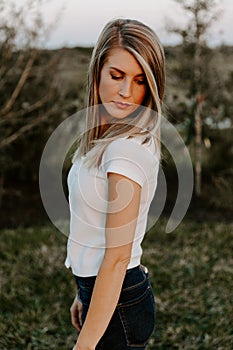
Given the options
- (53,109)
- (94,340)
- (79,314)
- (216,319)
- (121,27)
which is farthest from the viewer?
(53,109)

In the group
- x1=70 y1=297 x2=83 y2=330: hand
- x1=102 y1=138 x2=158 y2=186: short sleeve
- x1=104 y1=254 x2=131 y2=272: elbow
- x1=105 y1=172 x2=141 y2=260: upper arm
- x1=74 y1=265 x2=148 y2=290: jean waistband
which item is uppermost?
x1=102 y1=138 x2=158 y2=186: short sleeve

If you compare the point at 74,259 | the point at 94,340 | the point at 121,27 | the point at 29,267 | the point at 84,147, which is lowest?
the point at 29,267

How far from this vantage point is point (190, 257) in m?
4.64

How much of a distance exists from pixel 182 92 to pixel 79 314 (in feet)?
17.4

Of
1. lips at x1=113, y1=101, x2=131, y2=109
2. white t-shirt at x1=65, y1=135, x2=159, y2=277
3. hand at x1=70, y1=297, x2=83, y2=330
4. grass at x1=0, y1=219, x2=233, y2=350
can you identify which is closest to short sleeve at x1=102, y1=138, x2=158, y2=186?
white t-shirt at x1=65, y1=135, x2=159, y2=277

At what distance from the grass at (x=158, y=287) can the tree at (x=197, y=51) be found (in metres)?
Result: 1.31

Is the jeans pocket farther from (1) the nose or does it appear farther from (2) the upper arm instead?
(1) the nose

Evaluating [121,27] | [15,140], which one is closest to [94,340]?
[121,27]

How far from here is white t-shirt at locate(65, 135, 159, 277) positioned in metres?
1.38

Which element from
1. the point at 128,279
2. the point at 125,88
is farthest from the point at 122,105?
the point at 128,279

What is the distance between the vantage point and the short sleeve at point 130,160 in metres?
1.36

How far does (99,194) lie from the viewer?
56.5 inches

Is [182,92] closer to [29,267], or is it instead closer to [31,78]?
[31,78]

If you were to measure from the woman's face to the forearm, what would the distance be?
40cm
